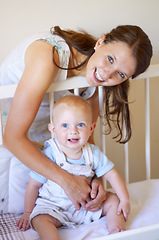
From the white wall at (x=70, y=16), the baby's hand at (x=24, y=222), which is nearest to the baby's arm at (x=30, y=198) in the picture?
the baby's hand at (x=24, y=222)

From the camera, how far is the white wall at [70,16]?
1.40 meters

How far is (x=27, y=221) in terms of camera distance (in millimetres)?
1033

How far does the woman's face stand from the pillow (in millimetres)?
340

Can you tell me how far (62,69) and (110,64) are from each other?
145 millimetres

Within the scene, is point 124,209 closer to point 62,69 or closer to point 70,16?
point 62,69

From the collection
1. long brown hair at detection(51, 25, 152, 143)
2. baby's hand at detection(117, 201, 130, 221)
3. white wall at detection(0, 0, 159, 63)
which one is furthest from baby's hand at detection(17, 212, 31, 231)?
white wall at detection(0, 0, 159, 63)

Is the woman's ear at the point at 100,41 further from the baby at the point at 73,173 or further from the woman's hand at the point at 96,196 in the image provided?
the woman's hand at the point at 96,196

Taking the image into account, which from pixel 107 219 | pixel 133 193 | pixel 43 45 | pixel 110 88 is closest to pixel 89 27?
pixel 110 88

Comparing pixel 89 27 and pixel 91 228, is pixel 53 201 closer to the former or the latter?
pixel 91 228

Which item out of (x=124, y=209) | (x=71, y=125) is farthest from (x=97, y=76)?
(x=124, y=209)

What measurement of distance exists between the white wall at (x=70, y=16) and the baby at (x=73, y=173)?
550 millimetres

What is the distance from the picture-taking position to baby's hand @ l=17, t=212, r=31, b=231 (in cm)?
102

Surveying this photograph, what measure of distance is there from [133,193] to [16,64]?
2.01ft

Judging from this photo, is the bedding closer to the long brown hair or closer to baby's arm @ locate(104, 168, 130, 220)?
baby's arm @ locate(104, 168, 130, 220)
